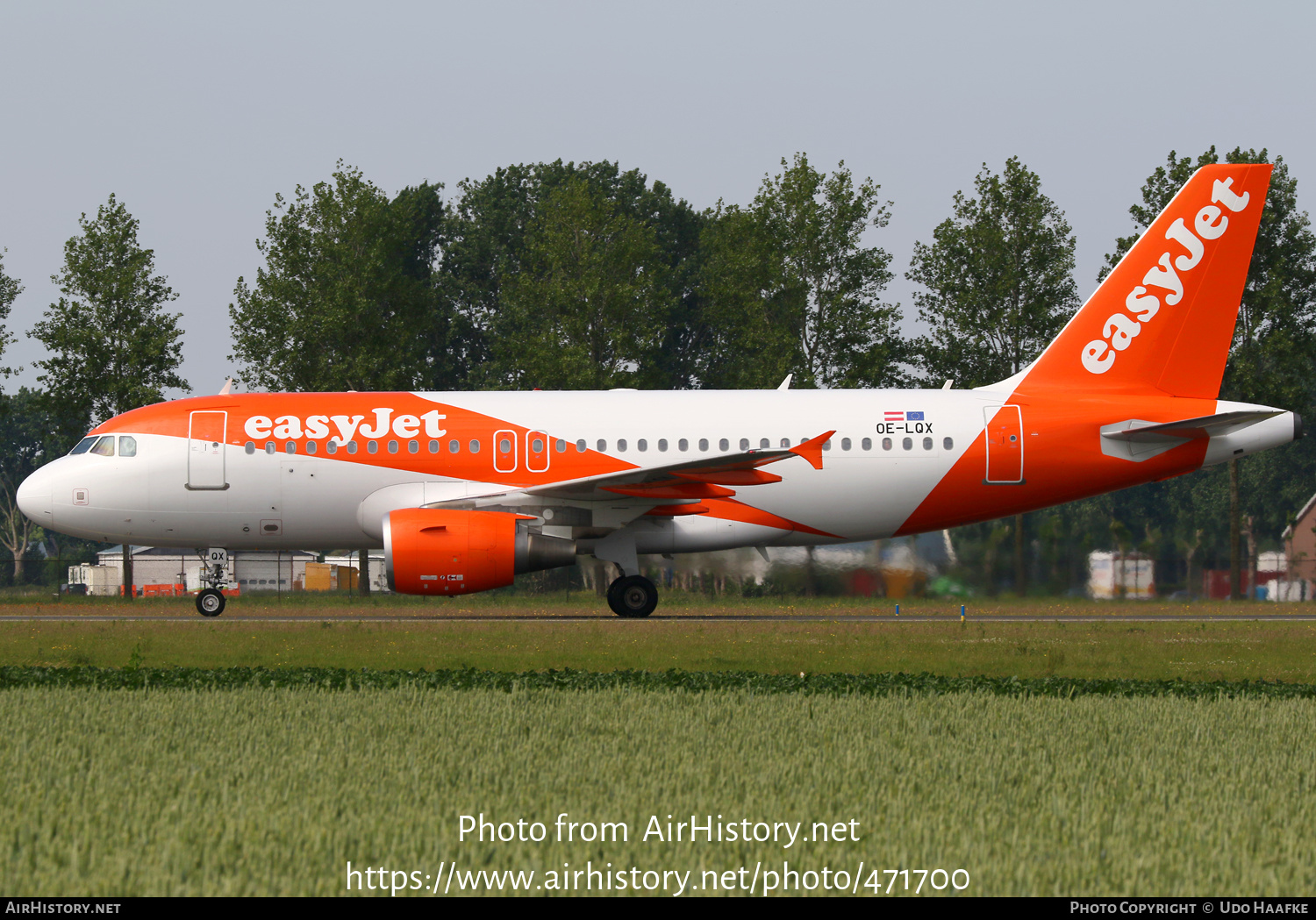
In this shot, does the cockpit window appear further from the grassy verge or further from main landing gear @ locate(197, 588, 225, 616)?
the grassy verge

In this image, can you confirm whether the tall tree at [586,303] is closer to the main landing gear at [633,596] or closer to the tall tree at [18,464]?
the main landing gear at [633,596]

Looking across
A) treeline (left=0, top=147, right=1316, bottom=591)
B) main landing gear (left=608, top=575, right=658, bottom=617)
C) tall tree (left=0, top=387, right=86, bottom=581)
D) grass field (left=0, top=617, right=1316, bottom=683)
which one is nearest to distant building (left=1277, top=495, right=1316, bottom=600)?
treeline (left=0, top=147, right=1316, bottom=591)

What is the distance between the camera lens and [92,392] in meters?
34.2

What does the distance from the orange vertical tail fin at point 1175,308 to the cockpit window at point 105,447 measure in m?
15.2

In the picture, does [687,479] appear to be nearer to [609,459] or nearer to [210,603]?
[609,459]

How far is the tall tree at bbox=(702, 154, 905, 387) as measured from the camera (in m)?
37.7

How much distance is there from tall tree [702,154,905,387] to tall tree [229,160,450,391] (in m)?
9.81

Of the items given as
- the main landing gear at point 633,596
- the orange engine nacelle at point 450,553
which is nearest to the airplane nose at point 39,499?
the orange engine nacelle at point 450,553

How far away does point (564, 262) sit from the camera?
39.9 m

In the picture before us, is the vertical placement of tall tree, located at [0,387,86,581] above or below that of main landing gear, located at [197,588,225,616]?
above

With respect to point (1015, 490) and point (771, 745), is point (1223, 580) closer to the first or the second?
point (1015, 490)

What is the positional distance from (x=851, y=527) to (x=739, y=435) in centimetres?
243

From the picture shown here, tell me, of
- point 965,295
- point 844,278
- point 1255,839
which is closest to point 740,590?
point 965,295

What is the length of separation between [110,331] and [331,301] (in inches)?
232
